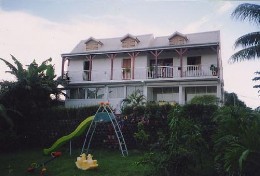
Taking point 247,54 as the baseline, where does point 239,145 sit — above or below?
below

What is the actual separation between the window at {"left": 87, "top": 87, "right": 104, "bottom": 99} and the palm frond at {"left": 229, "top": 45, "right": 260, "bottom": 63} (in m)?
12.1

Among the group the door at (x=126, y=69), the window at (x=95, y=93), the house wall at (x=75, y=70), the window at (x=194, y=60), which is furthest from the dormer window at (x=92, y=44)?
the window at (x=194, y=60)

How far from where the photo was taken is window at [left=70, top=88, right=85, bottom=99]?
26750 millimetres

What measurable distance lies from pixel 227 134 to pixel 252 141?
1.40m

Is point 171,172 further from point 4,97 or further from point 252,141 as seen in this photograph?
point 4,97

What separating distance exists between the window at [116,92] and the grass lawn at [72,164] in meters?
12.3

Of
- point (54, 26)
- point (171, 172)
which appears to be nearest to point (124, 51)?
point (54, 26)

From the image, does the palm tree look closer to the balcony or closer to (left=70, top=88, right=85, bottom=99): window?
the balcony

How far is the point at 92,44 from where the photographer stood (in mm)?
28047

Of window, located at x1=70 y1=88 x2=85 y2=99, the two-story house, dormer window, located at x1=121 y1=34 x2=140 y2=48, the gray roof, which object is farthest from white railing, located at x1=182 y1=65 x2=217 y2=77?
window, located at x1=70 y1=88 x2=85 y2=99

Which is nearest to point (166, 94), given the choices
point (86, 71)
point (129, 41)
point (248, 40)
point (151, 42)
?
point (151, 42)

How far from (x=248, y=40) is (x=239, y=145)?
510 inches

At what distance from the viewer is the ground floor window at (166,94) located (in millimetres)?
24969

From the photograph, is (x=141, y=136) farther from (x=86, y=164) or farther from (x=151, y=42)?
(x=151, y=42)
